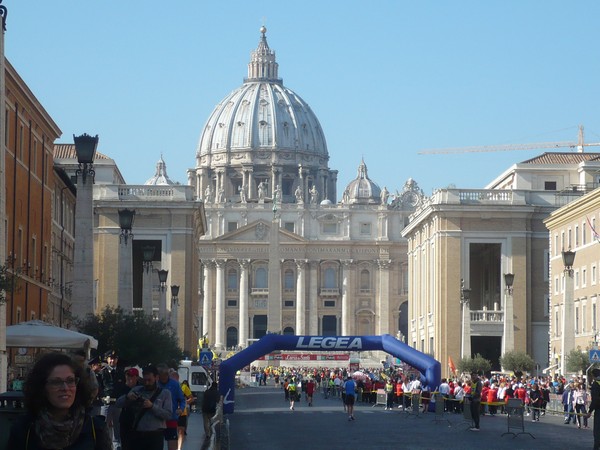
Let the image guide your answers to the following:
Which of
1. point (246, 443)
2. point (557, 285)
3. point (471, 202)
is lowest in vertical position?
point (246, 443)

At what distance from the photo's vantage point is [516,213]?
9538 centimetres

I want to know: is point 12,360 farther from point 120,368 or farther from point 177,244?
point 177,244

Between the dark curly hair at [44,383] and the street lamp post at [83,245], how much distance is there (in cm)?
2438

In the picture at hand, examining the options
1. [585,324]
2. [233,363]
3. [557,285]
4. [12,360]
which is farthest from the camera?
[557,285]

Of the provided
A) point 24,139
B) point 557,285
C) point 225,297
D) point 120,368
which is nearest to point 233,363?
point 24,139

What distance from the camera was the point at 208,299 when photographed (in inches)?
6688

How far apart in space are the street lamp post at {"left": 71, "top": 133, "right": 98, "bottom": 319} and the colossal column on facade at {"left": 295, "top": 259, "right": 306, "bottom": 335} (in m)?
136

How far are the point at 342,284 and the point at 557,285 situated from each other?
9589 centimetres

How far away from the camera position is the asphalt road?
27.4 metres

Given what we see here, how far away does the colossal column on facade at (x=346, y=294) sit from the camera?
6698 inches

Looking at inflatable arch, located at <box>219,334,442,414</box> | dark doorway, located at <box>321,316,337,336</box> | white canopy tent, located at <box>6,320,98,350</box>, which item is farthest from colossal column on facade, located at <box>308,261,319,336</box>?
white canopy tent, located at <box>6,320,98,350</box>

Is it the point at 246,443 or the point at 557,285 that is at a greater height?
the point at 557,285

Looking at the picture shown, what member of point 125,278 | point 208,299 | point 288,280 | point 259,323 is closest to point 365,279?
point 288,280

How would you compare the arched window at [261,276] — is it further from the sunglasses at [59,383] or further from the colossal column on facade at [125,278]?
the sunglasses at [59,383]
